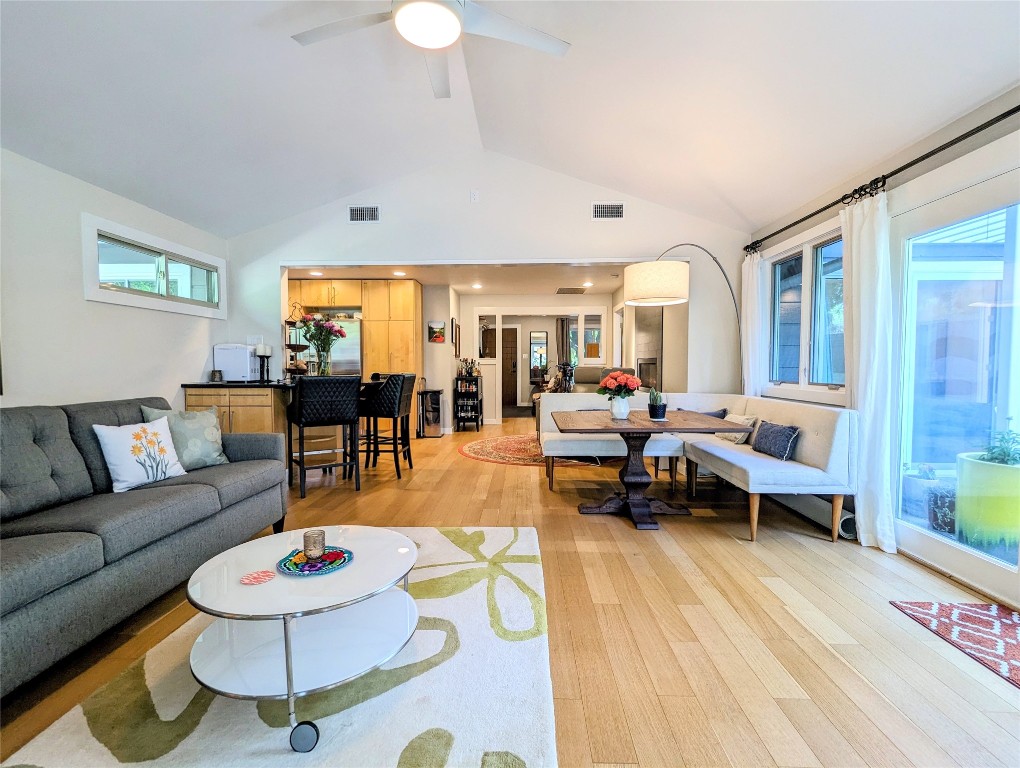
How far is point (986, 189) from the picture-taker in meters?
2.19

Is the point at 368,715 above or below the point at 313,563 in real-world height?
below

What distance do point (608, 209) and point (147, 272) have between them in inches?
169

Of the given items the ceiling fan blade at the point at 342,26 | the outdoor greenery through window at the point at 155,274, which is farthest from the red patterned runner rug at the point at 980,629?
the outdoor greenery through window at the point at 155,274

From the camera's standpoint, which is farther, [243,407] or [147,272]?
[243,407]

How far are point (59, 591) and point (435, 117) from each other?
158 inches

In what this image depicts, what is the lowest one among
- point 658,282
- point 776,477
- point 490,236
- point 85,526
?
point 776,477

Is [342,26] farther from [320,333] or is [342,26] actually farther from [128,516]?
[320,333]

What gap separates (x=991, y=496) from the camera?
225 centimetres

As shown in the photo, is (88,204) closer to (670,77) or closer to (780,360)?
(670,77)

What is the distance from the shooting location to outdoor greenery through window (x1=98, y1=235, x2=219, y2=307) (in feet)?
10.6

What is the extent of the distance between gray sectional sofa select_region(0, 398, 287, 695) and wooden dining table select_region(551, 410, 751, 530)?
2.12 m

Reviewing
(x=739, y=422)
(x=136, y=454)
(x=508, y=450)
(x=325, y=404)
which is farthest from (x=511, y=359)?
(x=136, y=454)

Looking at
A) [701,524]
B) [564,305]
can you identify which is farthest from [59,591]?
[564,305]

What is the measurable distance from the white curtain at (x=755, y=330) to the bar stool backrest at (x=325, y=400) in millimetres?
3761
